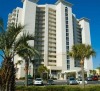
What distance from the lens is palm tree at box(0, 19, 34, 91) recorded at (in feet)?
57.2

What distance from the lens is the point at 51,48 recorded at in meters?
117

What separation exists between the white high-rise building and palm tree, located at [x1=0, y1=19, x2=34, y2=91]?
3499 inches

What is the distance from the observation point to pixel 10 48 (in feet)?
59.7

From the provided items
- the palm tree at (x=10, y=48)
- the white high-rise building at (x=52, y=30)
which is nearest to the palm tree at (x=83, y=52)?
the palm tree at (x=10, y=48)

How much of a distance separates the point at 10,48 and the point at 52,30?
102205mm

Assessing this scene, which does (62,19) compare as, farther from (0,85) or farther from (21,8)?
(0,85)

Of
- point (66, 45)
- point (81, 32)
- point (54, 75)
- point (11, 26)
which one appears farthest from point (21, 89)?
point (81, 32)

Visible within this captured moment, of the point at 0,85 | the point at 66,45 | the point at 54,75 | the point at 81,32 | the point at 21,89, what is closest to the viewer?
the point at 0,85

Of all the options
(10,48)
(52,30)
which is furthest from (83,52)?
(52,30)

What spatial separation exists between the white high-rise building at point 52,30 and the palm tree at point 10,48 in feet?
292

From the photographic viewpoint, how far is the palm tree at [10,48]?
17.4m

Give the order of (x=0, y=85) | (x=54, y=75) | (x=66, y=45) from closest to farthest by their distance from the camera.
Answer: (x=0, y=85)
(x=54, y=75)
(x=66, y=45)

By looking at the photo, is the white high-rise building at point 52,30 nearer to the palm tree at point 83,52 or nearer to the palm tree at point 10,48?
the palm tree at point 83,52

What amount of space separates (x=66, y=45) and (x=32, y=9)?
27843 millimetres
